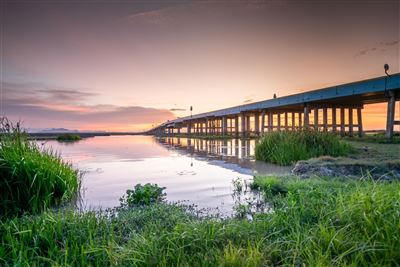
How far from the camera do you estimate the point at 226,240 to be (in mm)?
2568

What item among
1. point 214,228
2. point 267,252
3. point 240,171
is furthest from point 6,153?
point 240,171

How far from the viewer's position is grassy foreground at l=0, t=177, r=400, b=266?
215 cm

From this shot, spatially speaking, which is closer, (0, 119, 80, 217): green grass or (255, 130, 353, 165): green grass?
(0, 119, 80, 217): green grass

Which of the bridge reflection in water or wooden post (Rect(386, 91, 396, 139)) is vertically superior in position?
wooden post (Rect(386, 91, 396, 139))

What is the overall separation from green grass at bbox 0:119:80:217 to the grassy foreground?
83 cm

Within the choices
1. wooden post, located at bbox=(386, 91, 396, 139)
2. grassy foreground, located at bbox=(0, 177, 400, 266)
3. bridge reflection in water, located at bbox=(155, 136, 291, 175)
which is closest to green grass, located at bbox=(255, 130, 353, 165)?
bridge reflection in water, located at bbox=(155, 136, 291, 175)

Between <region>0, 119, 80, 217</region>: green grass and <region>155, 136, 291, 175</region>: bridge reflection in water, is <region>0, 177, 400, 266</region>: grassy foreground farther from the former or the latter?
<region>155, 136, 291, 175</region>: bridge reflection in water

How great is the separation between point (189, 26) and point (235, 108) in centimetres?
2000

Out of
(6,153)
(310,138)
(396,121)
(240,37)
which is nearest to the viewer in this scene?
(6,153)

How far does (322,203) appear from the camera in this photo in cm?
334

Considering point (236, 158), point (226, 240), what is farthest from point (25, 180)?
point (236, 158)

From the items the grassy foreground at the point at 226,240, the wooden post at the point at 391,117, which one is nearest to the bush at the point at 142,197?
the grassy foreground at the point at 226,240

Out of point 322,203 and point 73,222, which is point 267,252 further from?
point 73,222

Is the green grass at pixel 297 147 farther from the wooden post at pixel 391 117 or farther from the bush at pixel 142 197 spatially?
the wooden post at pixel 391 117
